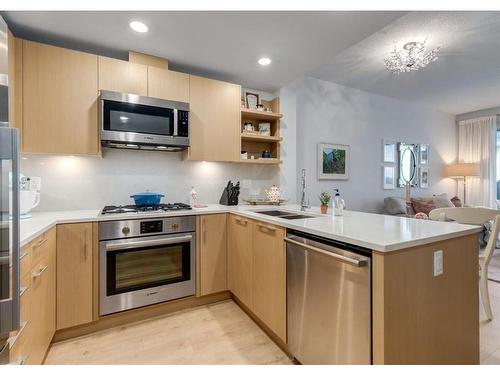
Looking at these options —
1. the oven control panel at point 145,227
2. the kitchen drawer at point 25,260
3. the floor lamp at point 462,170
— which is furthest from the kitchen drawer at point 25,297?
the floor lamp at point 462,170

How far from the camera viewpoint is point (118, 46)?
7.27ft

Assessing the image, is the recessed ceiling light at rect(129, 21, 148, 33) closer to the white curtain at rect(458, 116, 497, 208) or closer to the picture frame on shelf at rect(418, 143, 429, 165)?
the picture frame on shelf at rect(418, 143, 429, 165)

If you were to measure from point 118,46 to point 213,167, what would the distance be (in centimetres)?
146

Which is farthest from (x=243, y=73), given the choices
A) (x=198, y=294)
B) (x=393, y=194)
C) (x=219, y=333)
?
(x=393, y=194)

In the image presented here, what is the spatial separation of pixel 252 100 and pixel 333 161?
5.35 feet

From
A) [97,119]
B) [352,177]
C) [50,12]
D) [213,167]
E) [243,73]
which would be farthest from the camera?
[352,177]

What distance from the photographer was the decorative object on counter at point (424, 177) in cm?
499

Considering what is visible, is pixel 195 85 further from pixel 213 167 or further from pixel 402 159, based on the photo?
pixel 402 159

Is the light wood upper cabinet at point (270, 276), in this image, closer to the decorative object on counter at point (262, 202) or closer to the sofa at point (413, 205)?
the decorative object on counter at point (262, 202)

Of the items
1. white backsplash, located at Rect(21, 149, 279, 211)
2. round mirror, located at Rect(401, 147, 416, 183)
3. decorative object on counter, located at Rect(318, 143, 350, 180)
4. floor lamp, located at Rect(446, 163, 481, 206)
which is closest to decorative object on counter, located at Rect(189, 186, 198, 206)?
white backsplash, located at Rect(21, 149, 279, 211)

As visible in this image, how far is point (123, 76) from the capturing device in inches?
88.2

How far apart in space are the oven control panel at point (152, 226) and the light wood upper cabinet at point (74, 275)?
0.37m

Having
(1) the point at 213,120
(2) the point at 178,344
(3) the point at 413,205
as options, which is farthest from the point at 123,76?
(3) the point at 413,205

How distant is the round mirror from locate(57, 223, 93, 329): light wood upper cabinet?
4.95m
